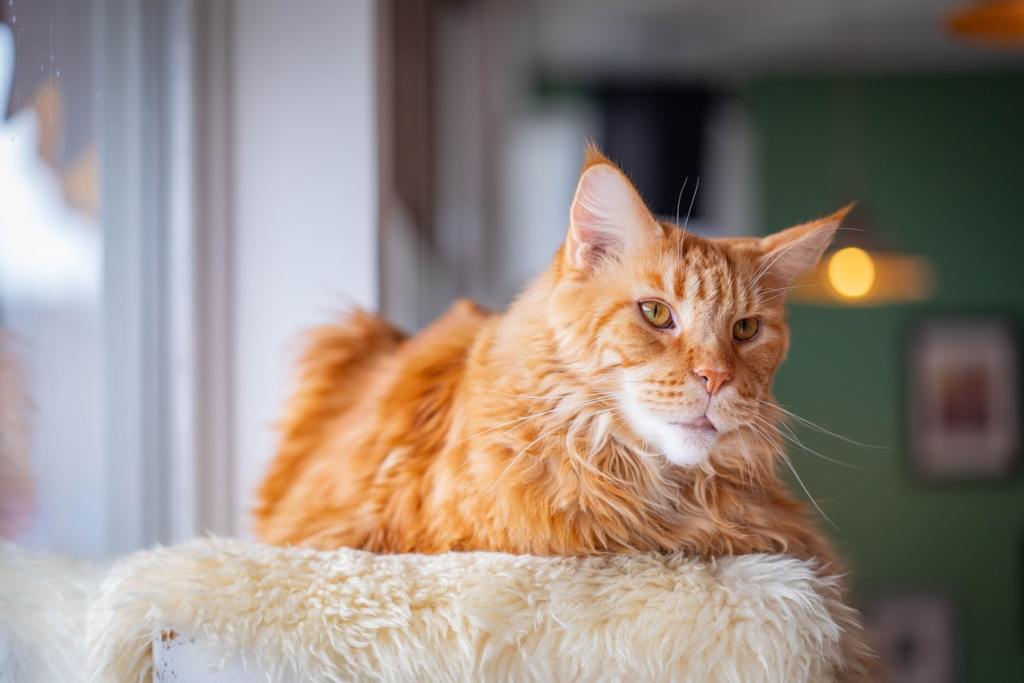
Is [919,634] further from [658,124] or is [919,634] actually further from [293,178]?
[293,178]

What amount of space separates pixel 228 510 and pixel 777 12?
363 cm

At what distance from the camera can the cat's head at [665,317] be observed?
86 cm

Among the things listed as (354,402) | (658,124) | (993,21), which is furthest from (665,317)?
(658,124)

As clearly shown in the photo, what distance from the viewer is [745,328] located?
93 cm

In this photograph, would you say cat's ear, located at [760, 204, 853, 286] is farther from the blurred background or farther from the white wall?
the white wall

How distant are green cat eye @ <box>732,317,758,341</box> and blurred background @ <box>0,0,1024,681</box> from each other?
0.43 ft

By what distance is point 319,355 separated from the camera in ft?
4.22

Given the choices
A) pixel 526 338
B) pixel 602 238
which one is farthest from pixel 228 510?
pixel 602 238

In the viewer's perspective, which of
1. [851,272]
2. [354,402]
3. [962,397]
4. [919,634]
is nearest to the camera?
[354,402]

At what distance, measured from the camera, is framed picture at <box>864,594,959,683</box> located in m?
4.84

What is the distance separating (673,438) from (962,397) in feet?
15.9

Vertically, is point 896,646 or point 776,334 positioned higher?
point 776,334

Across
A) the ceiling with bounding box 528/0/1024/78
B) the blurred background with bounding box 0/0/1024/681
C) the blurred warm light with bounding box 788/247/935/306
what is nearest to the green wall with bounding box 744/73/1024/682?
the blurred background with bounding box 0/0/1024/681

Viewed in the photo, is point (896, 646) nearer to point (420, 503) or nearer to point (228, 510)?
point (228, 510)
